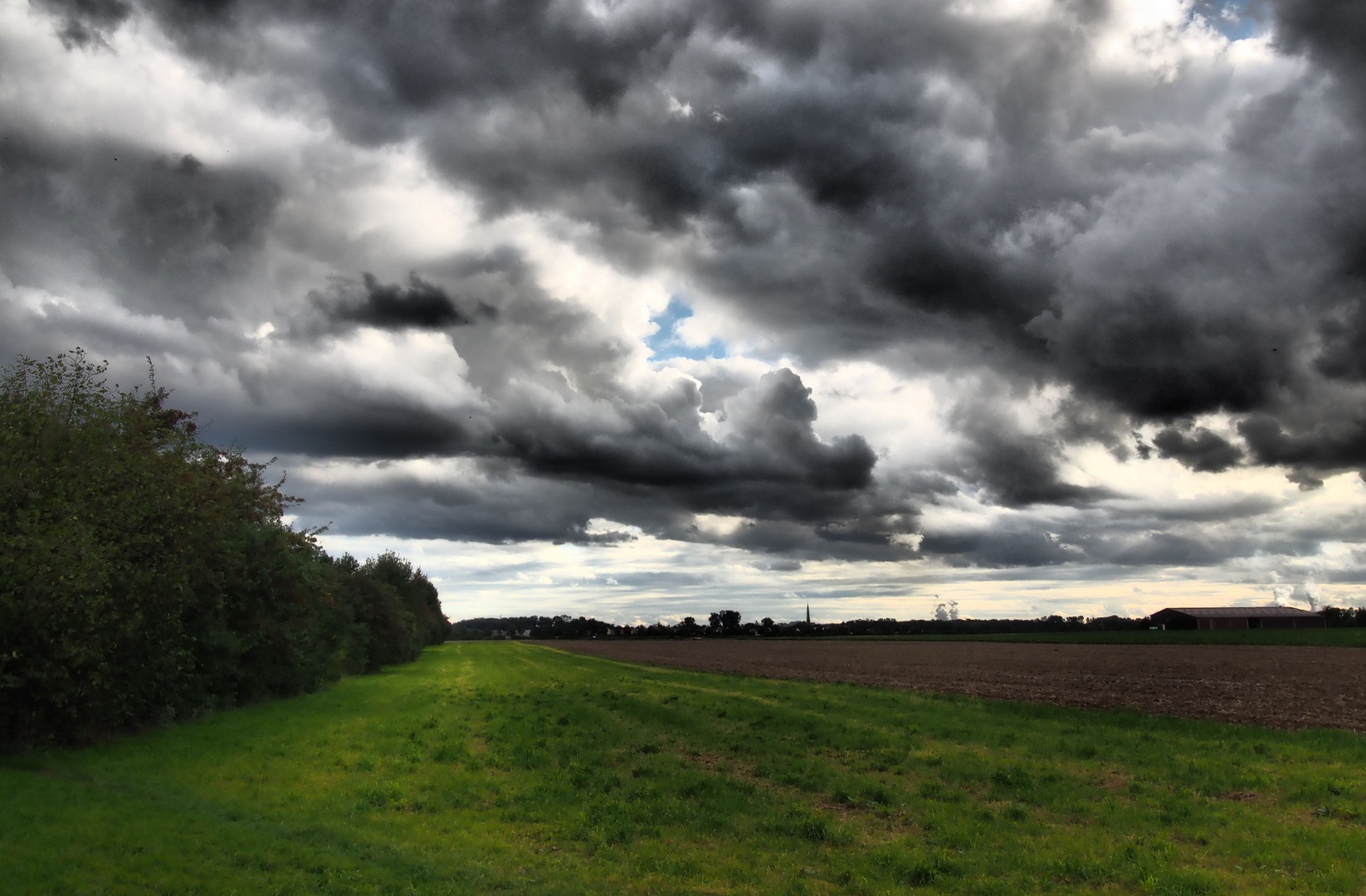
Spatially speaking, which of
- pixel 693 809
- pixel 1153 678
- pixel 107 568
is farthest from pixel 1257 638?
pixel 107 568

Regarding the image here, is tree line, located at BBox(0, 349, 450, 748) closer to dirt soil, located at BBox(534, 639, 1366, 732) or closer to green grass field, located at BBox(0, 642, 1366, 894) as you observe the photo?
green grass field, located at BBox(0, 642, 1366, 894)

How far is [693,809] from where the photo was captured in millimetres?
18594

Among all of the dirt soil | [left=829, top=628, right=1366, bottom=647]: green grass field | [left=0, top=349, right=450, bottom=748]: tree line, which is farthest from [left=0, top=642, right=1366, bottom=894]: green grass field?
[left=829, top=628, right=1366, bottom=647]: green grass field

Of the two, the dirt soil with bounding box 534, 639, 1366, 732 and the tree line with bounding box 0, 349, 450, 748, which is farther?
the dirt soil with bounding box 534, 639, 1366, 732

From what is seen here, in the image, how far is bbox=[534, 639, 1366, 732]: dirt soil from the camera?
3731cm

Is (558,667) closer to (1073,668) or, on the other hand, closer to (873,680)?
(873,680)

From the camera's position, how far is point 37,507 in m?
22.2

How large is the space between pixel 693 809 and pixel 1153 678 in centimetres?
5168

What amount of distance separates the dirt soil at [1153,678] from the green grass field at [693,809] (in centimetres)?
748

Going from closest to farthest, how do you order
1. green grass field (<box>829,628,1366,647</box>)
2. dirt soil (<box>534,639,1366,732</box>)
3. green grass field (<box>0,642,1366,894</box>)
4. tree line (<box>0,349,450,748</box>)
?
green grass field (<box>0,642,1366,894</box>)
tree line (<box>0,349,450,748</box>)
dirt soil (<box>534,639,1366,732</box>)
green grass field (<box>829,628,1366,647</box>)

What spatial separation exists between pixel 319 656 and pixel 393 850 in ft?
140

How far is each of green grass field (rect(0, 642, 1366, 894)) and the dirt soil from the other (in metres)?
7.48

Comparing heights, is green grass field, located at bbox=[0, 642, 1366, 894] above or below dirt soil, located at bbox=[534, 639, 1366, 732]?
above

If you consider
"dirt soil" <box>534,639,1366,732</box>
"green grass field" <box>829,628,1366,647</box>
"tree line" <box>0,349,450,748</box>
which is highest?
"tree line" <box>0,349,450,748</box>
